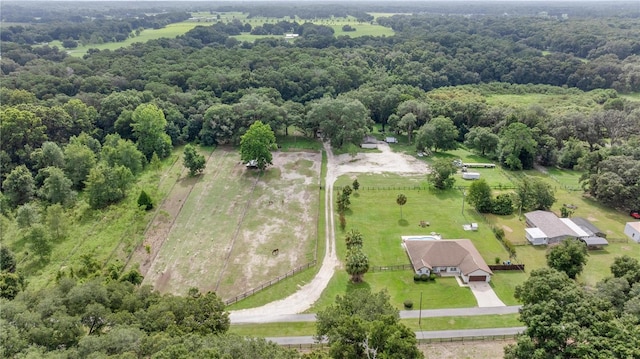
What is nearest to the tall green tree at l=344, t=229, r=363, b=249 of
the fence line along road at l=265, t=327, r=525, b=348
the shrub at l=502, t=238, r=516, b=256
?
the fence line along road at l=265, t=327, r=525, b=348

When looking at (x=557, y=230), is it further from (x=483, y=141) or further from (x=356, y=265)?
(x=483, y=141)

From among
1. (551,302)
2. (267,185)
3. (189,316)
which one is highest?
(551,302)

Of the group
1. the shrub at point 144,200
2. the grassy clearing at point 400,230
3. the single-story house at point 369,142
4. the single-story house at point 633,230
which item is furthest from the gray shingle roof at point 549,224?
the shrub at point 144,200

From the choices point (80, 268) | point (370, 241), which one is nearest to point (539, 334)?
point (370, 241)

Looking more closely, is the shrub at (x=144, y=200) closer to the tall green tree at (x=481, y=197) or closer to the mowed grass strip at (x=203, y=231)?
the mowed grass strip at (x=203, y=231)

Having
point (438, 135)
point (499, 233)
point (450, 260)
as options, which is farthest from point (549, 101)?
point (450, 260)

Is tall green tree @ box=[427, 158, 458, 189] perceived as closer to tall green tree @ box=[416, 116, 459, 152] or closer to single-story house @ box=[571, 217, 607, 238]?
tall green tree @ box=[416, 116, 459, 152]

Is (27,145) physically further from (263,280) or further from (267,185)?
(263,280)
